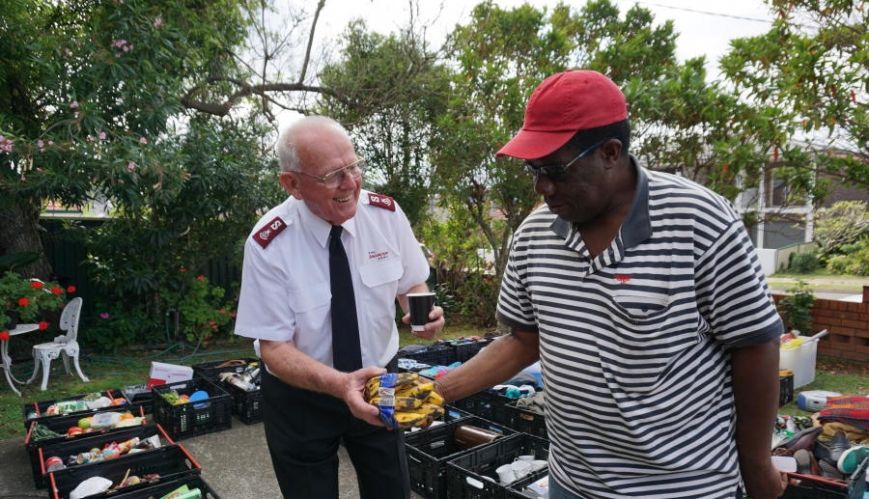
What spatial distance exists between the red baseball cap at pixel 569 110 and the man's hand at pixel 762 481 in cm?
91

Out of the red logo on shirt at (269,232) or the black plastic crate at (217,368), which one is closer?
the red logo on shirt at (269,232)

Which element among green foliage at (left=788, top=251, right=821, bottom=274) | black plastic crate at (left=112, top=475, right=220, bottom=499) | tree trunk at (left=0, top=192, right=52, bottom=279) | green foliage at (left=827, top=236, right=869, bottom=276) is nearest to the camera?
black plastic crate at (left=112, top=475, right=220, bottom=499)

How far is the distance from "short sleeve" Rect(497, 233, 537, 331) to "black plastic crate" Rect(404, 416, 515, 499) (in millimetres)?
1809

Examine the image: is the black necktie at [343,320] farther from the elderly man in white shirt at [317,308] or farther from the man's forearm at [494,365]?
the man's forearm at [494,365]

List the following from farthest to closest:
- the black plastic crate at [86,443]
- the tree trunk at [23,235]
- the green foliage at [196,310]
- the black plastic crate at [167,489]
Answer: the green foliage at [196,310] → the tree trunk at [23,235] → the black plastic crate at [86,443] → the black plastic crate at [167,489]

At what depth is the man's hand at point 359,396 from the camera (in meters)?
1.76

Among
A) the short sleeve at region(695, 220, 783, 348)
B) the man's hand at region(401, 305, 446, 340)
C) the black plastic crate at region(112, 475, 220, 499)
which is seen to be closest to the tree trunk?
the black plastic crate at region(112, 475, 220, 499)

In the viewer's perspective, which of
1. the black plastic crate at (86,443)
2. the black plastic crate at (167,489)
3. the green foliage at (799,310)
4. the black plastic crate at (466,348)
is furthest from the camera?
the green foliage at (799,310)

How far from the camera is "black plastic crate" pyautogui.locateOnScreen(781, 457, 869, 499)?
2.86 meters

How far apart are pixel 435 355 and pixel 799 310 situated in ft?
14.1

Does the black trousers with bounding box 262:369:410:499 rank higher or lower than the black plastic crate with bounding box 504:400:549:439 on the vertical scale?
higher

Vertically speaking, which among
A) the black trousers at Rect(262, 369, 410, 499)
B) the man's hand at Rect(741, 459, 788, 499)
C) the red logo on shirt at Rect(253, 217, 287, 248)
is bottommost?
the black trousers at Rect(262, 369, 410, 499)

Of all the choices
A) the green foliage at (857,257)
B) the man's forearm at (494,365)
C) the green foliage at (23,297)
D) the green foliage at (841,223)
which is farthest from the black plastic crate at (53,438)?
the green foliage at (841,223)

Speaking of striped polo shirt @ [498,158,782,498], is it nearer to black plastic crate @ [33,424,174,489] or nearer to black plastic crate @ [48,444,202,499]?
black plastic crate @ [48,444,202,499]
